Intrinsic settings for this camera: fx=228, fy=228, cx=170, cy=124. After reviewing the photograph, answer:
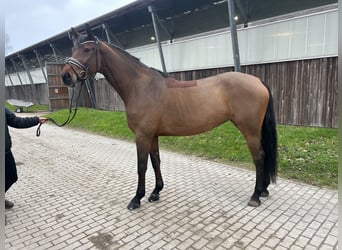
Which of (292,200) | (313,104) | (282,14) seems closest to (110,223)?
(292,200)

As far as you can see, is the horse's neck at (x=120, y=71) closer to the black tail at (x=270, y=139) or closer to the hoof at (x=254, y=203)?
the black tail at (x=270, y=139)

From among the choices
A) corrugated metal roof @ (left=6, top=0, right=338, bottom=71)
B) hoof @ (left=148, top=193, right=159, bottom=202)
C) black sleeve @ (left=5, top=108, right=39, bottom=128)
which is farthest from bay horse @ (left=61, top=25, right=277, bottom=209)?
corrugated metal roof @ (left=6, top=0, right=338, bottom=71)

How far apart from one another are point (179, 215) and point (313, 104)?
5045 mm

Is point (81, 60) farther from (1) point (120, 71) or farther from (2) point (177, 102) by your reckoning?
(2) point (177, 102)

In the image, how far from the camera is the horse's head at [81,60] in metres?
2.67

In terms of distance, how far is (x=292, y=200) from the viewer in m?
3.03

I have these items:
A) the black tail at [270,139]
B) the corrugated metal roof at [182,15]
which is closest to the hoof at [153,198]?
the black tail at [270,139]

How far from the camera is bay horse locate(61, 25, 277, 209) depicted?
2.83 metres

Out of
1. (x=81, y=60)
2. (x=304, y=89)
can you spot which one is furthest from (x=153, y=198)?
(x=304, y=89)

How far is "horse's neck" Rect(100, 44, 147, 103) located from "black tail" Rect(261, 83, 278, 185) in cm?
176

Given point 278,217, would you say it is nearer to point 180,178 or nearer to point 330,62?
point 180,178

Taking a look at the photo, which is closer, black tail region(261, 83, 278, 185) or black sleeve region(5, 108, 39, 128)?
black sleeve region(5, 108, 39, 128)

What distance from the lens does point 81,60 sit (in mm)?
2717

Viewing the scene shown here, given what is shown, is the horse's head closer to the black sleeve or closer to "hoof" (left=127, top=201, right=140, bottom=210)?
the black sleeve
